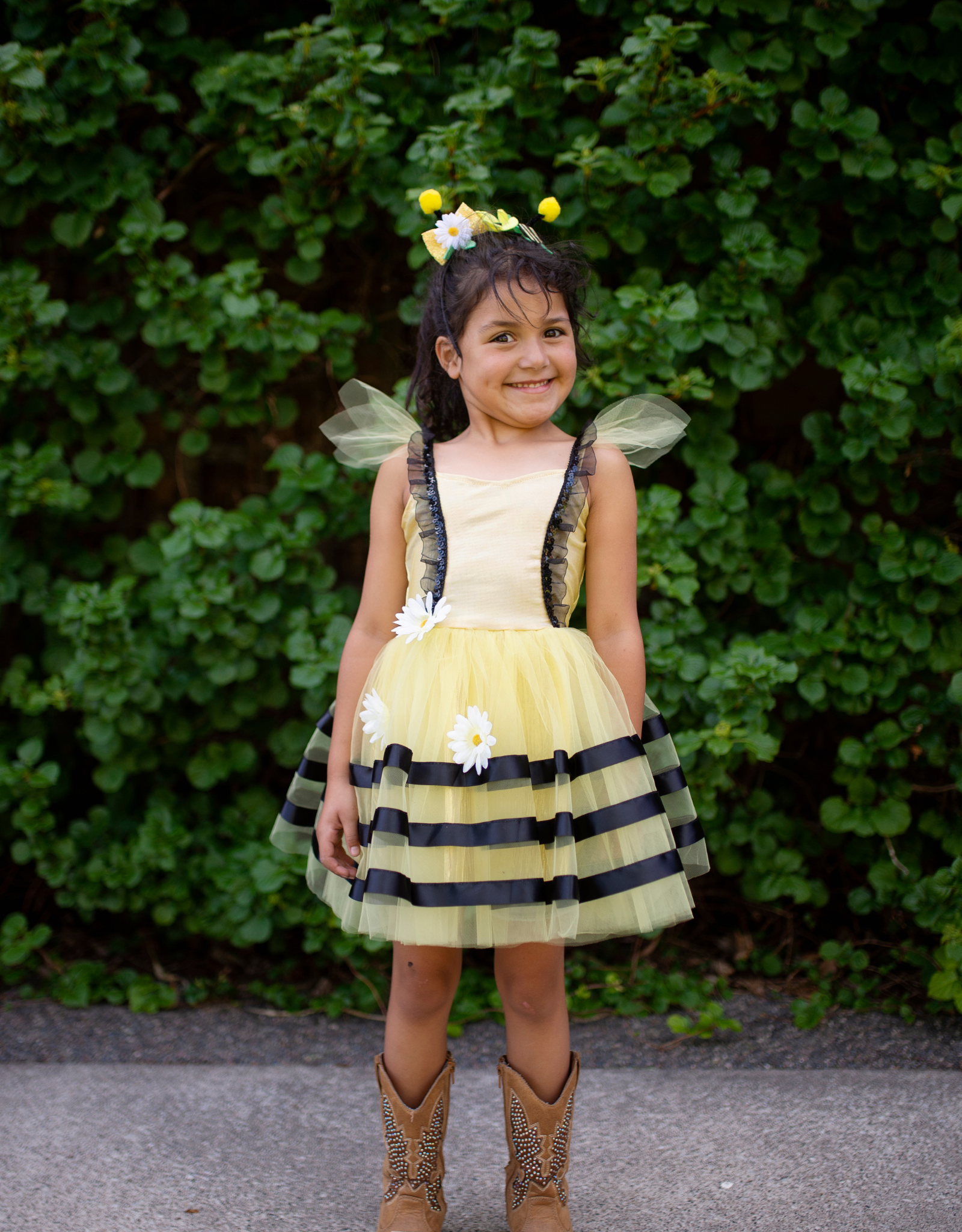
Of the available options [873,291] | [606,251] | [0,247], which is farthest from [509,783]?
[0,247]

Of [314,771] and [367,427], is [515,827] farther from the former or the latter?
[367,427]

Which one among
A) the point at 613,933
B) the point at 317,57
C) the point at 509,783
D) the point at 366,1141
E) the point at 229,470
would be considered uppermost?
the point at 317,57

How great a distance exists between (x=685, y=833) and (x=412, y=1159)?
650mm

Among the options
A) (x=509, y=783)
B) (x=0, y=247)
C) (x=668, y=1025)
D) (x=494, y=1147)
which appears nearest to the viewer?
(x=509, y=783)

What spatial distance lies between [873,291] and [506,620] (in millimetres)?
1493

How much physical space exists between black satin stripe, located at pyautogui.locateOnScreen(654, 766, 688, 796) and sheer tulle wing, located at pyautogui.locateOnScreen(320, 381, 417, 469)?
0.71 meters

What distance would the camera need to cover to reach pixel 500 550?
1.61 meters

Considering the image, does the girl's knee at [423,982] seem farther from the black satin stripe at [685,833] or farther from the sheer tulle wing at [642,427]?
the sheer tulle wing at [642,427]

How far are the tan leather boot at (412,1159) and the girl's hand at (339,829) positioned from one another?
318 millimetres

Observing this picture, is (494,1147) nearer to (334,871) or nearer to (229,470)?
(334,871)

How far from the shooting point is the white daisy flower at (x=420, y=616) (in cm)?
157

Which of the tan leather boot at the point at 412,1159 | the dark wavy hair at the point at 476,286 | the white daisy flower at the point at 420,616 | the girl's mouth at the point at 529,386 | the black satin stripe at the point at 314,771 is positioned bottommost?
the tan leather boot at the point at 412,1159

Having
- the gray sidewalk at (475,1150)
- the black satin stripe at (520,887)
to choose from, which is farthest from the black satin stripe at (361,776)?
the gray sidewalk at (475,1150)

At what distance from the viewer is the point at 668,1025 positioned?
2.39 m
